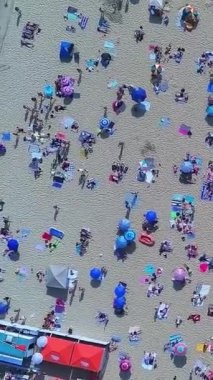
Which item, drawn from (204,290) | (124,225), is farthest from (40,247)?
(204,290)

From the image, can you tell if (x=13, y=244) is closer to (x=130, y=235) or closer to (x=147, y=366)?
(x=130, y=235)

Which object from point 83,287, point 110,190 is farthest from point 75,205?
point 83,287

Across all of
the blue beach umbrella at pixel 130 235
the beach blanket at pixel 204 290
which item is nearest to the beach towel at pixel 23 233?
the blue beach umbrella at pixel 130 235

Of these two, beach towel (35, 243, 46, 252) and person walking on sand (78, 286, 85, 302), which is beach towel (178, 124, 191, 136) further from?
person walking on sand (78, 286, 85, 302)

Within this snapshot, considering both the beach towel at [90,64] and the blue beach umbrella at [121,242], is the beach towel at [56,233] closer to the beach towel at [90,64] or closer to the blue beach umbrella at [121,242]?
the blue beach umbrella at [121,242]

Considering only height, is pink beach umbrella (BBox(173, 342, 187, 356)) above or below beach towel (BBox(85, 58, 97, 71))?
below

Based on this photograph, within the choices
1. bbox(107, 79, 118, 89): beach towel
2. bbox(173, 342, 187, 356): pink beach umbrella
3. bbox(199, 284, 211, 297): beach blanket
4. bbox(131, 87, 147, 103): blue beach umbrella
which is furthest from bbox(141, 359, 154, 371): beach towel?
bbox(107, 79, 118, 89): beach towel
